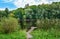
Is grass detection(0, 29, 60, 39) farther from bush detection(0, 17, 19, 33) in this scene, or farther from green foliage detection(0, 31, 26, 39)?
bush detection(0, 17, 19, 33)

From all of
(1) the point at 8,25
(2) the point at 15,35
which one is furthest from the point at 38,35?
(1) the point at 8,25

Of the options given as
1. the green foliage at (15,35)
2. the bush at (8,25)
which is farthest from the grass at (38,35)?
the bush at (8,25)

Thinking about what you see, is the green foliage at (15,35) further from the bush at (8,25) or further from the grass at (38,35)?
the bush at (8,25)

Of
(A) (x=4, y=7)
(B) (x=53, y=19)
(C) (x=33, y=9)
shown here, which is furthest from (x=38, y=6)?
(A) (x=4, y=7)

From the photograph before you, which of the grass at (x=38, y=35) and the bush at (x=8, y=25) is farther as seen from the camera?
the bush at (x=8, y=25)

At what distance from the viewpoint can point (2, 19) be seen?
5.81 metres

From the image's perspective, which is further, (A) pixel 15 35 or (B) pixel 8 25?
(B) pixel 8 25

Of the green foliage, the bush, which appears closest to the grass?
the green foliage

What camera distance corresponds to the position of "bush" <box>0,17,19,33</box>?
5.79m

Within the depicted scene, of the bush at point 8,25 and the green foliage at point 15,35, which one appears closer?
the green foliage at point 15,35

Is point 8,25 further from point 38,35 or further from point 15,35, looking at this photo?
point 38,35

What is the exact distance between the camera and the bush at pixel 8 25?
5.79 m

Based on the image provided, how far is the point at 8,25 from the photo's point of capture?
5816 mm

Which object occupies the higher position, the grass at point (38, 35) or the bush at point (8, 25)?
the bush at point (8, 25)
